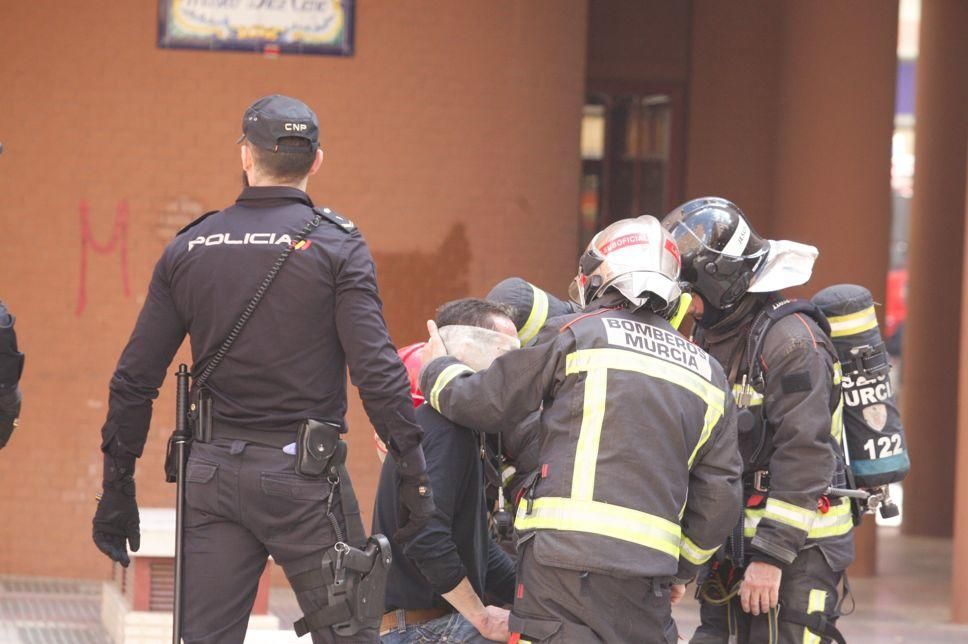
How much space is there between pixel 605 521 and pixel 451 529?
66cm

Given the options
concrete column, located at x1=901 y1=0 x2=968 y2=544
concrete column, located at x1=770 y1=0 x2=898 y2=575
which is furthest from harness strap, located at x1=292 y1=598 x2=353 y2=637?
concrete column, located at x1=901 y1=0 x2=968 y2=544

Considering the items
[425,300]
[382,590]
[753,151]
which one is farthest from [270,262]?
[753,151]

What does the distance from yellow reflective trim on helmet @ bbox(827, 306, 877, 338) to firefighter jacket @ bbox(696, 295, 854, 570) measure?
20 centimetres

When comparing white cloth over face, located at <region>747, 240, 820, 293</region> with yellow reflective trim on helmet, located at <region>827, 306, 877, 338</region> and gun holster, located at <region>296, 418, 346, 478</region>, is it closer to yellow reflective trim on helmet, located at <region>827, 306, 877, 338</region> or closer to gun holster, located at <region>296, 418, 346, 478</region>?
yellow reflective trim on helmet, located at <region>827, 306, 877, 338</region>

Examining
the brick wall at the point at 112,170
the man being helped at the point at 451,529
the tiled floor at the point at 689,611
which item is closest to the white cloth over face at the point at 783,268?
the man being helped at the point at 451,529

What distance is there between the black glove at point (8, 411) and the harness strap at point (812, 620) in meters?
2.63

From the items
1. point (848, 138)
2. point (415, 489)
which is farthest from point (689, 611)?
point (415, 489)

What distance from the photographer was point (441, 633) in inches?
181

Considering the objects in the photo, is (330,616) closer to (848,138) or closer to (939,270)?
(848,138)

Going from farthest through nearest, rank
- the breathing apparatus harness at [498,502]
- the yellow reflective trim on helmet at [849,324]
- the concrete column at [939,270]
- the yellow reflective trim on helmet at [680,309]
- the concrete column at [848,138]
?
the concrete column at [939,270]
the concrete column at [848,138]
the yellow reflective trim on helmet at [849,324]
the breathing apparatus harness at [498,502]
the yellow reflective trim on helmet at [680,309]

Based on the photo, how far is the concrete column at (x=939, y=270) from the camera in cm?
1230

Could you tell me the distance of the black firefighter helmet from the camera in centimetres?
508

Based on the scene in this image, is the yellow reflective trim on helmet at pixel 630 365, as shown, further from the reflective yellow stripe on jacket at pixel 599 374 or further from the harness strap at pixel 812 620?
the harness strap at pixel 812 620

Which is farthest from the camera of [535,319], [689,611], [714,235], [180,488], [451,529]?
[689,611]
